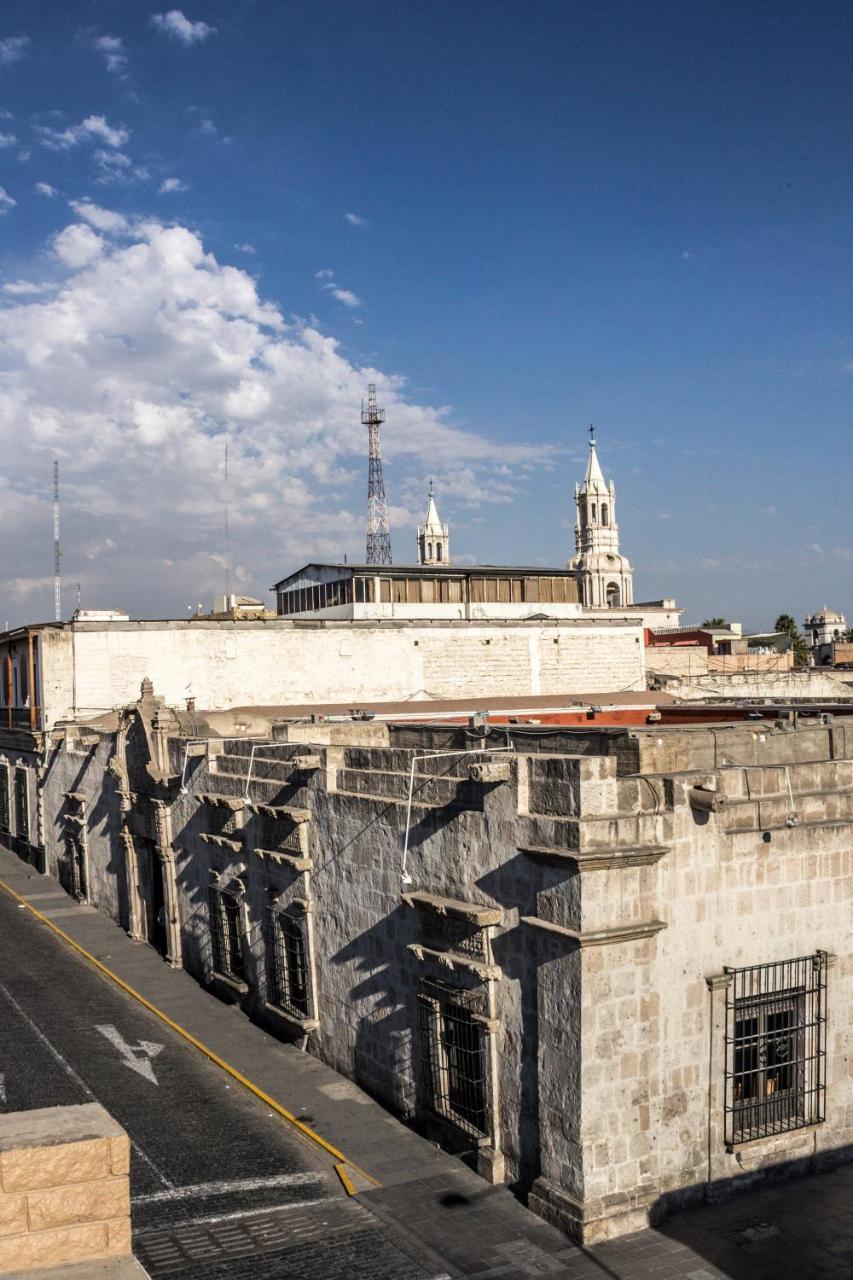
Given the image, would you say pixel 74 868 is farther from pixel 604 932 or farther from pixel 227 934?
pixel 604 932

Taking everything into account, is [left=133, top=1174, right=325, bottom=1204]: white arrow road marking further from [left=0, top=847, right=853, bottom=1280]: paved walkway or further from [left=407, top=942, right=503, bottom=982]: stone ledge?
[left=407, top=942, right=503, bottom=982]: stone ledge

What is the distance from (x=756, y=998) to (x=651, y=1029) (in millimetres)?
2079

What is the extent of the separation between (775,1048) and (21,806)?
3568 centimetres

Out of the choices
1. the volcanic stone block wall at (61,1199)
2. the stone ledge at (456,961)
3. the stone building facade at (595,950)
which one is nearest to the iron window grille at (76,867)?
the stone building facade at (595,950)

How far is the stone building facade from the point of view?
14.2m

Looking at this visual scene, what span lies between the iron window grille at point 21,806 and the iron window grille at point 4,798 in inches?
56.9

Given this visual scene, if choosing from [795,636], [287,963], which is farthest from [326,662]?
[795,636]

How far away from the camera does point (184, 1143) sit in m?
17.5

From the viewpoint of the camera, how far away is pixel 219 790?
2503 cm

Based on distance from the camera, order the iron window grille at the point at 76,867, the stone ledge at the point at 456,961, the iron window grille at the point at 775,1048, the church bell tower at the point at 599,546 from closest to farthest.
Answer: the iron window grille at the point at 775,1048
the stone ledge at the point at 456,961
the iron window grille at the point at 76,867
the church bell tower at the point at 599,546

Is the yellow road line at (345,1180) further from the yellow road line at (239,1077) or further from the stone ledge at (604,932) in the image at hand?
the stone ledge at (604,932)

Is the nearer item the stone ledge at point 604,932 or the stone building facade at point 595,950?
the stone ledge at point 604,932

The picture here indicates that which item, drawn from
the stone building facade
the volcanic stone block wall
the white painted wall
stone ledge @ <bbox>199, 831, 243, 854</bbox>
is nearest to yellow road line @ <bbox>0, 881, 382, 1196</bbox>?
the stone building facade

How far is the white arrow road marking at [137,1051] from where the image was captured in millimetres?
20734
